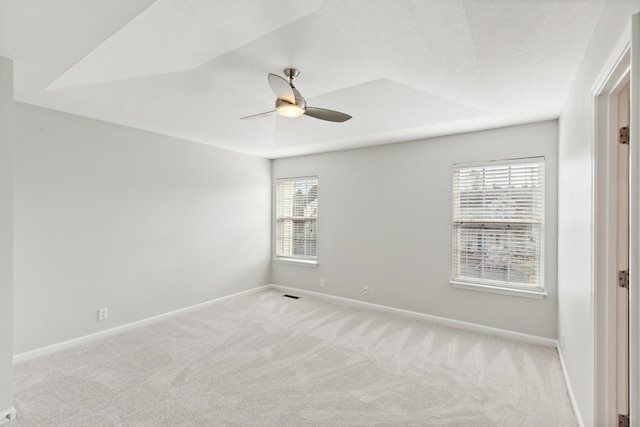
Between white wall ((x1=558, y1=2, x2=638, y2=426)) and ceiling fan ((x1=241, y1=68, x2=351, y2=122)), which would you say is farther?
ceiling fan ((x1=241, y1=68, x2=351, y2=122))

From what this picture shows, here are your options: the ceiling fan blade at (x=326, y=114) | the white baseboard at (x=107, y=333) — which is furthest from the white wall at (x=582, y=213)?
the white baseboard at (x=107, y=333)

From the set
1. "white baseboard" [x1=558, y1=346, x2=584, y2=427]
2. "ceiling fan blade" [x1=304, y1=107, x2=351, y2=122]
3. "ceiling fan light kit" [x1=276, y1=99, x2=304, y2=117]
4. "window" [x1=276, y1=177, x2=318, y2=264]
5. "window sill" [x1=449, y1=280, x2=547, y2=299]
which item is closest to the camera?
"white baseboard" [x1=558, y1=346, x2=584, y2=427]

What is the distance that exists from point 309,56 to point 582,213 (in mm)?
2210

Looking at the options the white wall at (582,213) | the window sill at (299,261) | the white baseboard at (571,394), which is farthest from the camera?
the window sill at (299,261)

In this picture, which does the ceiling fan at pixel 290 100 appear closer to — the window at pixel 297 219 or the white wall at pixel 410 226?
the white wall at pixel 410 226

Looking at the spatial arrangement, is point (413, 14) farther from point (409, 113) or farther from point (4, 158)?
point (4, 158)

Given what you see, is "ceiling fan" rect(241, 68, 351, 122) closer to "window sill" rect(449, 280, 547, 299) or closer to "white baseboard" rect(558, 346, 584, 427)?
"window sill" rect(449, 280, 547, 299)

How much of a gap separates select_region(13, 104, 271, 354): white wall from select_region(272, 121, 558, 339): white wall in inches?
57.7

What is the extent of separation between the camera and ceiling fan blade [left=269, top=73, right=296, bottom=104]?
2.11 metres

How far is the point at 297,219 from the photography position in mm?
5465

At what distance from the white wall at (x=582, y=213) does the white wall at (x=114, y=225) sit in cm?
425

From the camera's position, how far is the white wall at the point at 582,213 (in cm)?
163

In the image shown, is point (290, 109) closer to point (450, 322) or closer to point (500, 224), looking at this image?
point (500, 224)

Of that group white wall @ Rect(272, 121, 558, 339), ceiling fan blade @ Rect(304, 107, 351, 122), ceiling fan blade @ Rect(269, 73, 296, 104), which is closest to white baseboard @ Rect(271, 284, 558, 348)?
white wall @ Rect(272, 121, 558, 339)
